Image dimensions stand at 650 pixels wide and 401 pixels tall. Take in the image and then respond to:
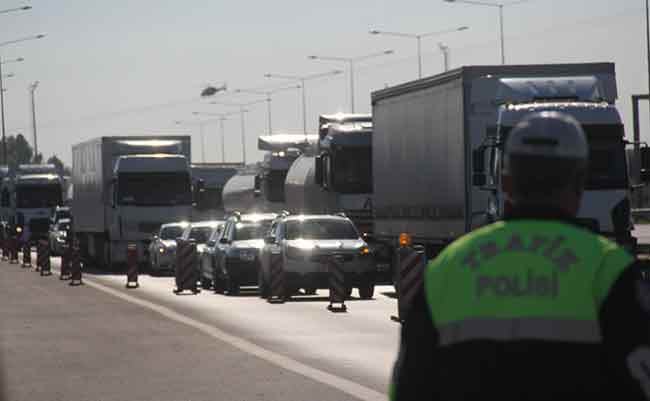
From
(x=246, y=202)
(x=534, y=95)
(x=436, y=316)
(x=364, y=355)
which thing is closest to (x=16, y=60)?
(x=246, y=202)

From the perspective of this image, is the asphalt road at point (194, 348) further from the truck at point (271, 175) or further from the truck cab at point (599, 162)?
the truck at point (271, 175)

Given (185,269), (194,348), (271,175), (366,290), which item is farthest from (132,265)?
(194,348)

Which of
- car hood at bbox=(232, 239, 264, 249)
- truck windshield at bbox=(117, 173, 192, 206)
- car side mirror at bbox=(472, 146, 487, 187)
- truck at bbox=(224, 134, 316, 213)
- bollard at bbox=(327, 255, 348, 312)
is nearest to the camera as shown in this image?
car side mirror at bbox=(472, 146, 487, 187)

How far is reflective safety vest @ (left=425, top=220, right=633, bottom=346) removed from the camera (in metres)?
3.84

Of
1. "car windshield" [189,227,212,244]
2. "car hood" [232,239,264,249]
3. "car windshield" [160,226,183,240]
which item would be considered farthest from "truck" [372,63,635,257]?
"car windshield" [160,226,183,240]

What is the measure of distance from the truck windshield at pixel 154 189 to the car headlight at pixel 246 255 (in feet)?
48.6

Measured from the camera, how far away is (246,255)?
3322cm

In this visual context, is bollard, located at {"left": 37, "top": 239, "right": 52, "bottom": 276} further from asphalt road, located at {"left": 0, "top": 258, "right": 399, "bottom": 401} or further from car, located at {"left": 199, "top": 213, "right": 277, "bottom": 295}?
asphalt road, located at {"left": 0, "top": 258, "right": 399, "bottom": 401}

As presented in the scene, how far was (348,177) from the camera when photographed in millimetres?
38625

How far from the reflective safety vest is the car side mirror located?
20.3m

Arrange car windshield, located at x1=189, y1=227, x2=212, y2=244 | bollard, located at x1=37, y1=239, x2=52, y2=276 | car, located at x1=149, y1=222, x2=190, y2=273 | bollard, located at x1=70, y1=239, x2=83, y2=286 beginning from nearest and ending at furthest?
bollard, located at x1=70, y1=239, x2=83, y2=286 < car windshield, located at x1=189, y1=227, x2=212, y2=244 < car, located at x1=149, y1=222, x2=190, y2=273 < bollard, located at x1=37, y1=239, x2=52, y2=276

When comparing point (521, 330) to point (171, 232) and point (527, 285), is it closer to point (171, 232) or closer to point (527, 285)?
point (527, 285)

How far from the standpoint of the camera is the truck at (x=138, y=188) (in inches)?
1880

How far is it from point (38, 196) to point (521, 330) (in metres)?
72.2
